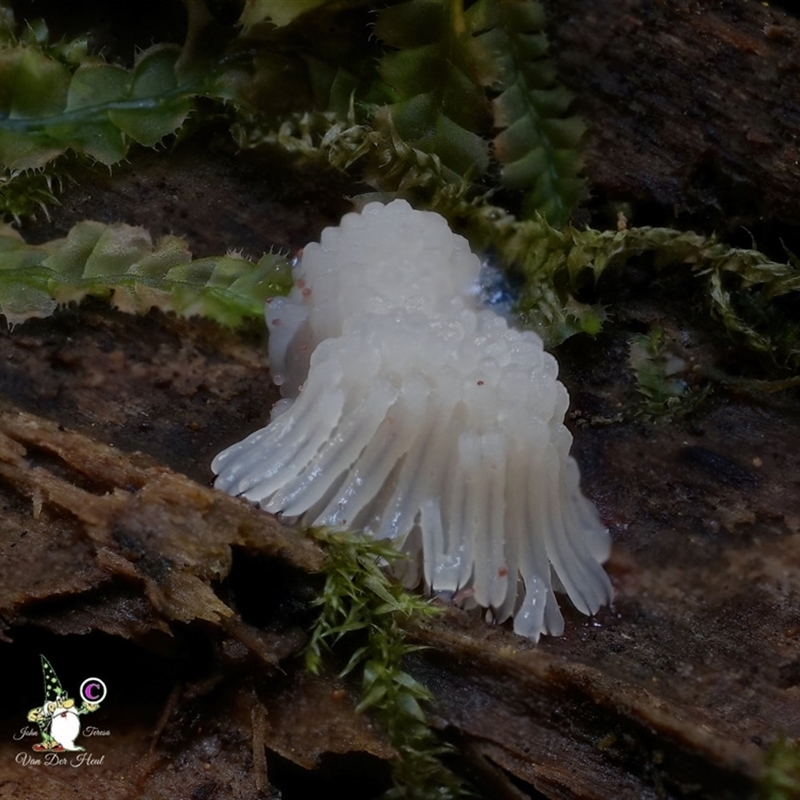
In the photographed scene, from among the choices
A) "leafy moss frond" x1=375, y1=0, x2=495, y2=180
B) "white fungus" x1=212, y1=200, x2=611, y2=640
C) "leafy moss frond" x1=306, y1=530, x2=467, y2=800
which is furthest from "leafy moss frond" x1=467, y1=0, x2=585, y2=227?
"leafy moss frond" x1=306, y1=530, x2=467, y2=800

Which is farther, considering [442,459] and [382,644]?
[442,459]

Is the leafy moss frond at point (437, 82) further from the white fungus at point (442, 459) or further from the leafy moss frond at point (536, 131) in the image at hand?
the white fungus at point (442, 459)

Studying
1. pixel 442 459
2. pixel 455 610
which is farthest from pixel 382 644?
pixel 442 459

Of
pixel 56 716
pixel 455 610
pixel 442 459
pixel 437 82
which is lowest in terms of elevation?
pixel 56 716

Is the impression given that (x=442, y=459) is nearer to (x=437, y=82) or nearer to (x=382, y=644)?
(x=382, y=644)

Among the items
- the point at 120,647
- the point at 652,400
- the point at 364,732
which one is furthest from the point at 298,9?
the point at 364,732

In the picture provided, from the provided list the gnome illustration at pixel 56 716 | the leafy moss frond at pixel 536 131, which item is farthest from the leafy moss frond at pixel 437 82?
the gnome illustration at pixel 56 716
